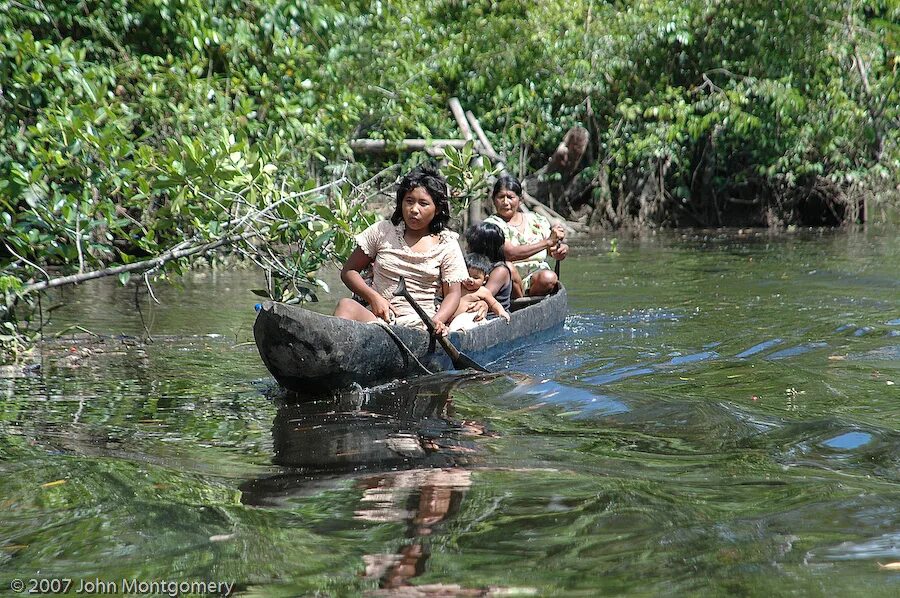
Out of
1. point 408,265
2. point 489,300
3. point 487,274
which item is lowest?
point 489,300

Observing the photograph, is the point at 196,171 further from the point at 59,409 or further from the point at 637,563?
the point at 637,563

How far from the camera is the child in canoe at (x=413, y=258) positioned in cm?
633

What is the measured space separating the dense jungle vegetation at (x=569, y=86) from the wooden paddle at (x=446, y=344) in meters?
3.34

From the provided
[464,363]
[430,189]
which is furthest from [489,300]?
[430,189]

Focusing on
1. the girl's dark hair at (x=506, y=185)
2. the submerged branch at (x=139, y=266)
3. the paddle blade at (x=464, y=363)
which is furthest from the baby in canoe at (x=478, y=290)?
the submerged branch at (x=139, y=266)

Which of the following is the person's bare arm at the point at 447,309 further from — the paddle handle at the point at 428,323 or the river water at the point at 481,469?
the river water at the point at 481,469

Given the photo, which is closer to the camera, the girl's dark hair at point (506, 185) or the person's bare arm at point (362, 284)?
the person's bare arm at point (362, 284)

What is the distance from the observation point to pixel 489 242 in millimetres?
8391

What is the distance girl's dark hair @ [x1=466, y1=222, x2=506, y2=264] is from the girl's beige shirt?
1755 mm

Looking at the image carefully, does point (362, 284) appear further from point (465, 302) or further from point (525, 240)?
point (525, 240)

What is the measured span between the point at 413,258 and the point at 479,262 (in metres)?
1.81

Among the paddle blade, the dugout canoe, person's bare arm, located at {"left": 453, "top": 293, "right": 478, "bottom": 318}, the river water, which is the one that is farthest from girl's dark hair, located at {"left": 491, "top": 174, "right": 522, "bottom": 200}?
the paddle blade

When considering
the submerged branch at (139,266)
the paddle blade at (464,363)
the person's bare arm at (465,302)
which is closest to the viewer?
the submerged branch at (139,266)

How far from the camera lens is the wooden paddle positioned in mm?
6031
